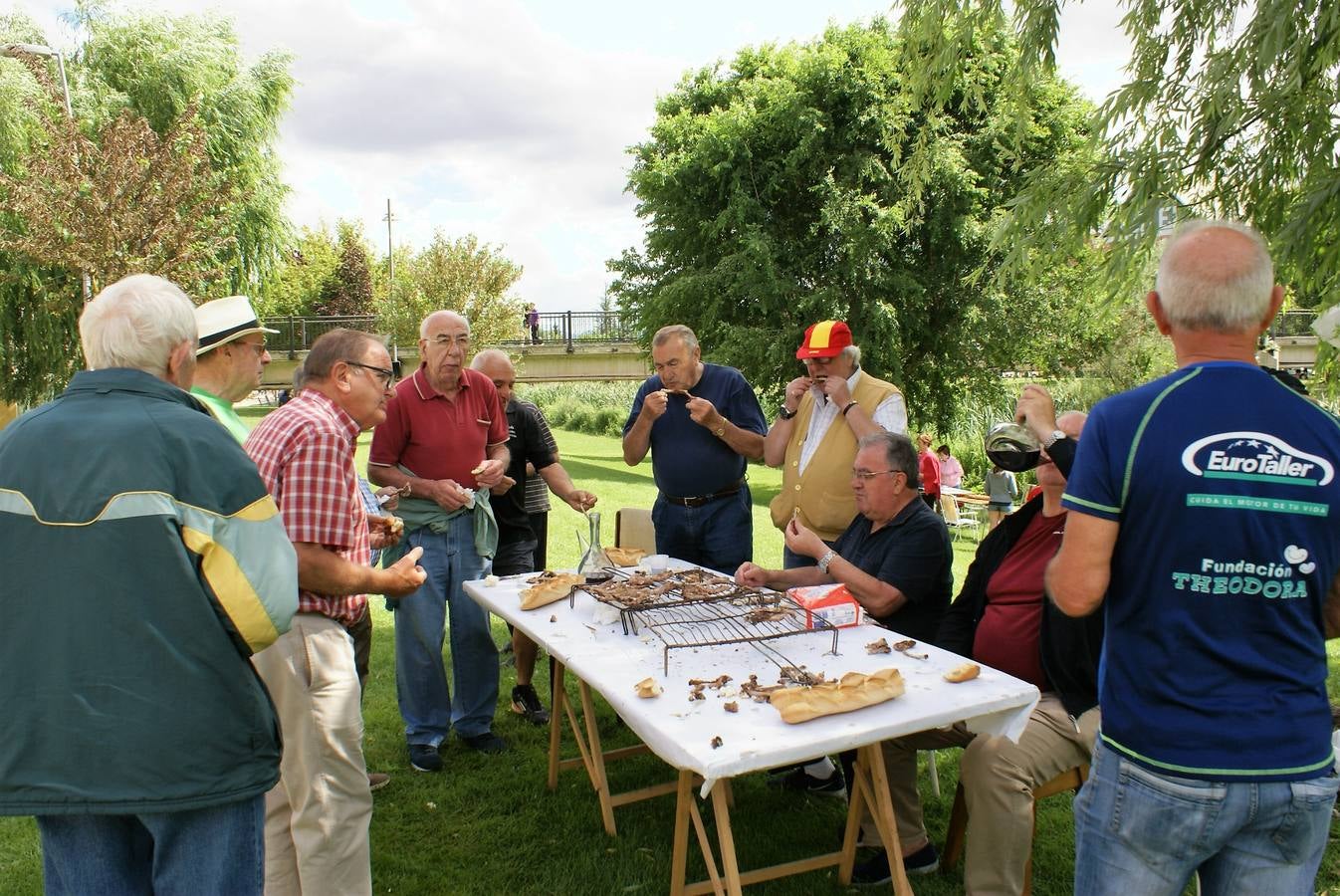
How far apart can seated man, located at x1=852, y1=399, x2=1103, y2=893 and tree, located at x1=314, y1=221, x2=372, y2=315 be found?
49.3m

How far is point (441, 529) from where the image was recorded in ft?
15.0

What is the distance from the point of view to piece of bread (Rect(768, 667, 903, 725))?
8.08ft

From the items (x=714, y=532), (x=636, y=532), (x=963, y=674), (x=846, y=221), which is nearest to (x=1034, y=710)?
(x=963, y=674)

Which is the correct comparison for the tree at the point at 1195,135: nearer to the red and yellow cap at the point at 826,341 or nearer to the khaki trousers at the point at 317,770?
the red and yellow cap at the point at 826,341

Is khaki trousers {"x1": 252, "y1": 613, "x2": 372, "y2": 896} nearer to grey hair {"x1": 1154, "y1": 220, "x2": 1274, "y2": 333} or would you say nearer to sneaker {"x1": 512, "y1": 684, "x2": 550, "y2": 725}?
sneaker {"x1": 512, "y1": 684, "x2": 550, "y2": 725}

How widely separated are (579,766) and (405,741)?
0.98 meters

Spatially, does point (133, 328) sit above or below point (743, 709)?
above

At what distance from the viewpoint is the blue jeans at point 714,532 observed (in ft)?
16.3

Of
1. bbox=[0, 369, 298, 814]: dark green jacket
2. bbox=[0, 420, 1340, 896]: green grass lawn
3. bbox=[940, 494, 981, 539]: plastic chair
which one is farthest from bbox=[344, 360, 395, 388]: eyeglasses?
A: bbox=[940, 494, 981, 539]: plastic chair

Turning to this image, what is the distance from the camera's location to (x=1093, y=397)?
19797 millimetres

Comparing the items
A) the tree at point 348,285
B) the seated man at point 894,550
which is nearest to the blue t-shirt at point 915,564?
the seated man at point 894,550

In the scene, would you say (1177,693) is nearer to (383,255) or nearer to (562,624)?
(562,624)

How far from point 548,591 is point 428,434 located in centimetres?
120

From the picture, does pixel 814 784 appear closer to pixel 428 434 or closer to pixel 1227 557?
pixel 428 434
